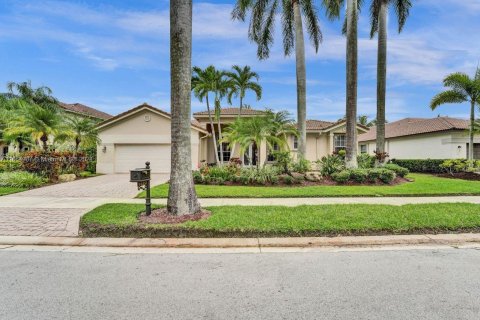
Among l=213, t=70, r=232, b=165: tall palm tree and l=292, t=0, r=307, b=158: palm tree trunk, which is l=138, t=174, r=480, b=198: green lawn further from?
l=213, t=70, r=232, b=165: tall palm tree

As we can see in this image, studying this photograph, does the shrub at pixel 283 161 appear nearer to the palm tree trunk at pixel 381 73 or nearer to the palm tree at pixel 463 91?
the palm tree trunk at pixel 381 73

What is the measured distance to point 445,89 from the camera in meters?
17.0

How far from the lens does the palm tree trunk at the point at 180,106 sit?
587cm

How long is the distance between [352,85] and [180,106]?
986cm

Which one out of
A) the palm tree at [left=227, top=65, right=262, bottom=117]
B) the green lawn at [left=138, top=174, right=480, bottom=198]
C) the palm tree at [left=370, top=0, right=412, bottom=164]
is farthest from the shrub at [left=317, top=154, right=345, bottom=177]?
the palm tree at [left=227, top=65, right=262, bottom=117]

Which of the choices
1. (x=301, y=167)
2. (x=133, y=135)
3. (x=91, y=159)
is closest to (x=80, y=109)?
(x=91, y=159)

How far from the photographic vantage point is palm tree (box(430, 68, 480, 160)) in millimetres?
16078

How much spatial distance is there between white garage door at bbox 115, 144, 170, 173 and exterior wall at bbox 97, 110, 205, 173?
0.30 meters

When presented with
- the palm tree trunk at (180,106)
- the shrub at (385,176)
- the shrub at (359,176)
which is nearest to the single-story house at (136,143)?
the shrub at (359,176)

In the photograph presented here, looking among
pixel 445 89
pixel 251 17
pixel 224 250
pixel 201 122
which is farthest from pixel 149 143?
pixel 445 89

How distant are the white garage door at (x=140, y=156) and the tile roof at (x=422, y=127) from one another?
20042 millimetres

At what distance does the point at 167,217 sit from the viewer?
5793 mm

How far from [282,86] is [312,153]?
753 centimetres

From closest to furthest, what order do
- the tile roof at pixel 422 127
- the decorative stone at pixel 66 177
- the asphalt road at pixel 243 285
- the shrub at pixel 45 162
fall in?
the asphalt road at pixel 243 285
the shrub at pixel 45 162
the decorative stone at pixel 66 177
the tile roof at pixel 422 127
